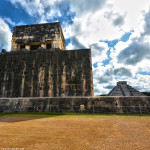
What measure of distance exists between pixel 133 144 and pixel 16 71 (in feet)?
39.5

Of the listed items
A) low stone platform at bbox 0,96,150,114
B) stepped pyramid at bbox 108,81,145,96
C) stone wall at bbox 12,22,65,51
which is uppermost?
stone wall at bbox 12,22,65,51

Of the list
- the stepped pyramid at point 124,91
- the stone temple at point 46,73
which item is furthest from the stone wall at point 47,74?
the stepped pyramid at point 124,91

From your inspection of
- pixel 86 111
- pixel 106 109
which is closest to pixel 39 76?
pixel 86 111

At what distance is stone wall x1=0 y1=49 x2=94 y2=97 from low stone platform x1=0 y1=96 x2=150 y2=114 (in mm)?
3118

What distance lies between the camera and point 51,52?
38.1 feet

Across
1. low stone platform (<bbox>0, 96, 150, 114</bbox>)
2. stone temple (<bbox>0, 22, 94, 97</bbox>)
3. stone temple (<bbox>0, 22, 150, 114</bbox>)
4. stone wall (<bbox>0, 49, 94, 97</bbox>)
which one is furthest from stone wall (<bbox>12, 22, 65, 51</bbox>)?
low stone platform (<bbox>0, 96, 150, 114</bbox>)

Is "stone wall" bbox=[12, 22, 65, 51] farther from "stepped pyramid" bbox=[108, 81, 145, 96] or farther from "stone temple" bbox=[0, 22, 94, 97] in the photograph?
"stepped pyramid" bbox=[108, 81, 145, 96]

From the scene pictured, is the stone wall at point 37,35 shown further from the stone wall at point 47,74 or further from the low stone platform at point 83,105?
the low stone platform at point 83,105

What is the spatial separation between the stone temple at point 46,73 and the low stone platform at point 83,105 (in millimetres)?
3114

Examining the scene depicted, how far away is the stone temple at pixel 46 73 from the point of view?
10.1m

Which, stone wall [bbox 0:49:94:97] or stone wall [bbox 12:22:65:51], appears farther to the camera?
stone wall [bbox 12:22:65:51]

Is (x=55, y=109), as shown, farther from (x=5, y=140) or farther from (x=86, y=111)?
(x=5, y=140)

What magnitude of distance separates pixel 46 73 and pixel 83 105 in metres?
5.94

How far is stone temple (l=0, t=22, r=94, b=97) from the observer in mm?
10070
